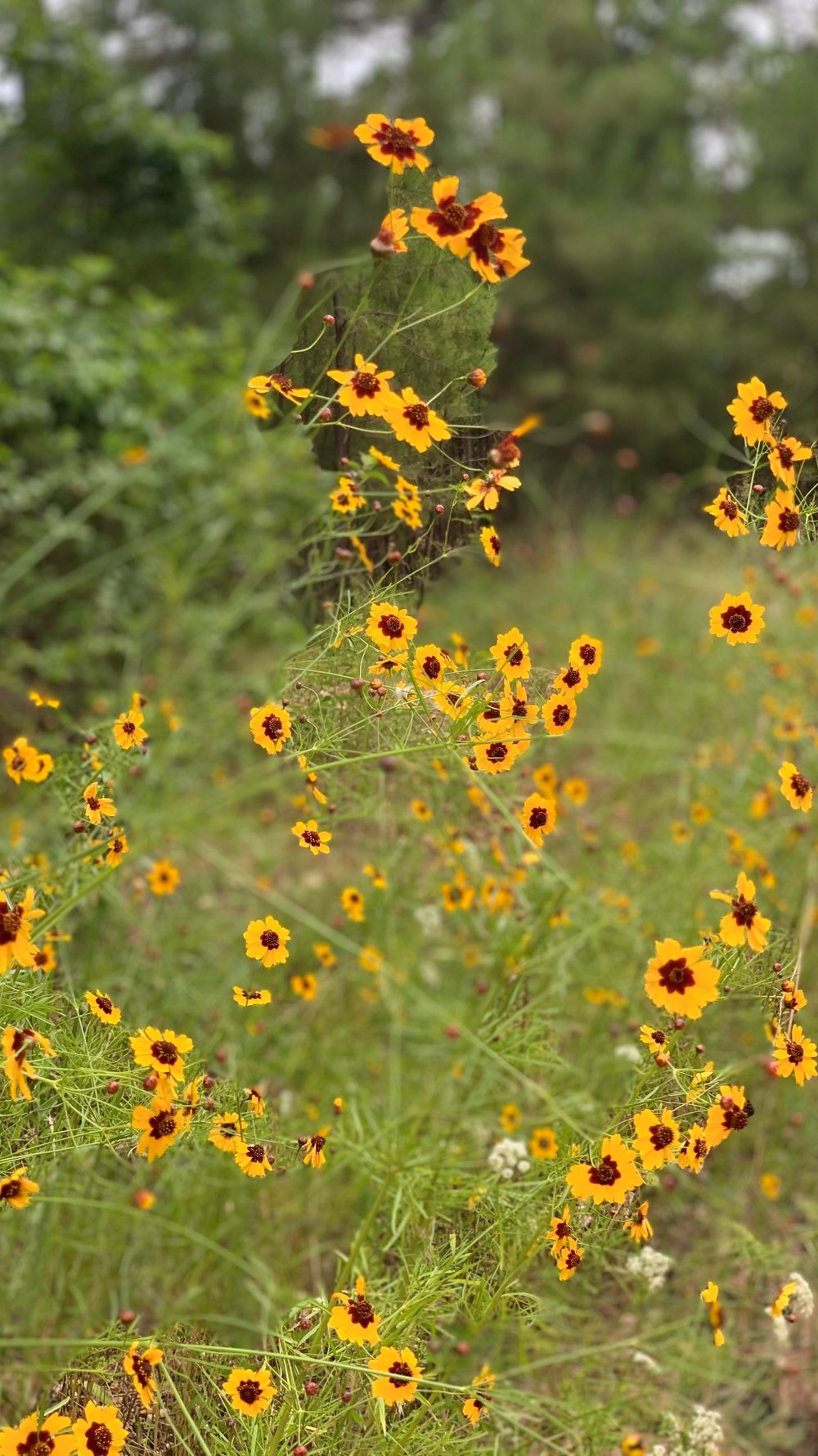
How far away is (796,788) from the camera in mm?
1162

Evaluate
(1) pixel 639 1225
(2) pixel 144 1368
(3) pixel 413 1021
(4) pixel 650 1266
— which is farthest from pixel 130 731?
(3) pixel 413 1021

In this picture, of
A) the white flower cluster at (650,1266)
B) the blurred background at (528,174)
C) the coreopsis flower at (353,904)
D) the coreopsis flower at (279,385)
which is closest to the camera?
the coreopsis flower at (279,385)

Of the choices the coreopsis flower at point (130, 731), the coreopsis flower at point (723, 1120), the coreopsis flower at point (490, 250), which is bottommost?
the coreopsis flower at point (723, 1120)

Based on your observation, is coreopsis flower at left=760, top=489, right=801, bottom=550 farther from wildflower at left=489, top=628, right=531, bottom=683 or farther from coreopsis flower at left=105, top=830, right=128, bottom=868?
coreopsis flower at left=105, top=830, right=128, bottom=868

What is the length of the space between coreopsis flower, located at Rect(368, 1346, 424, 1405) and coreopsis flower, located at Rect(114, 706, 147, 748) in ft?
2.09

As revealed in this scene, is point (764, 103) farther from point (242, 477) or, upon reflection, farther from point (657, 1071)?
point (657, 1071)

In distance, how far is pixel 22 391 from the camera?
12.9ft

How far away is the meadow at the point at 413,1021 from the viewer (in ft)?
3.68

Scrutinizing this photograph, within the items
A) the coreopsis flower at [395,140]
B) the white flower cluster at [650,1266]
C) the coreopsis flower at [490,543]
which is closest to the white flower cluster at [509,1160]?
the white flower cluster at [650,1266]

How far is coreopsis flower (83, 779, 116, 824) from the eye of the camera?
121cm

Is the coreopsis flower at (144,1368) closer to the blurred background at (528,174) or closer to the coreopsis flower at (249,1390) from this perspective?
the coreopsis flower at (249,1390)

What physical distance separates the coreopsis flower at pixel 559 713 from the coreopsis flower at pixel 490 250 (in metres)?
0.42

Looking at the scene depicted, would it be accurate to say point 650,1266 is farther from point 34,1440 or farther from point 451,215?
point 451,215

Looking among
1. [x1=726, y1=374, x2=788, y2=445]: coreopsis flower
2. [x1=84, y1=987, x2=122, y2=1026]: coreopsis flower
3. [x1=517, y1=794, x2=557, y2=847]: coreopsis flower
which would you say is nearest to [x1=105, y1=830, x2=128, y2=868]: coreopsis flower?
[x1=84, y1=987, x2=122, y2=1026]: coreopsis flower
